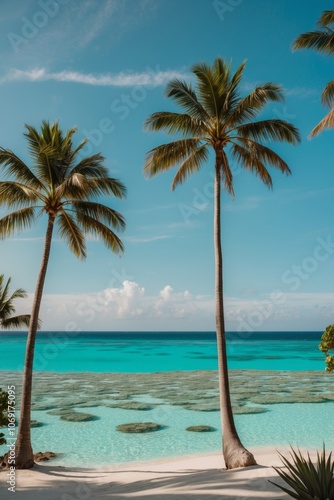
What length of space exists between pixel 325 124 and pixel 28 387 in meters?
12.5

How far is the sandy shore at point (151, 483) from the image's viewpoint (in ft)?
28.9

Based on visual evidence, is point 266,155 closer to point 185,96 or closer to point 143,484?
point 185,96

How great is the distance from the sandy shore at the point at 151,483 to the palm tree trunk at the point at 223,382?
20.3 inches

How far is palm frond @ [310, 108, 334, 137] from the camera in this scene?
43.2 feet

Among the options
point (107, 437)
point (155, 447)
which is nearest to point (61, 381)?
point (107, 437)

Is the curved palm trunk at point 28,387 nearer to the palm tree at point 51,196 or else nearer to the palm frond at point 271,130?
the palm tree at point 51,196

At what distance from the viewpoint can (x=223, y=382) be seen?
1197 centimetres

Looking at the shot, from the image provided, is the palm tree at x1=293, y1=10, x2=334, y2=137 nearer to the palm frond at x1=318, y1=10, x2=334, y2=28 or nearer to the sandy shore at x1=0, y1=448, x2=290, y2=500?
the palm frond at x1=318, y1=10, x2=334, y2=28

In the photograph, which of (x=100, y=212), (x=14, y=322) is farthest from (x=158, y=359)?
(x=100, y=212)

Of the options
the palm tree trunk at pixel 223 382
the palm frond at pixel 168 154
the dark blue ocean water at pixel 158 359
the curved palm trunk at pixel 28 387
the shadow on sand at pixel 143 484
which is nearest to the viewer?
the shadow on sand at pixel 143 484

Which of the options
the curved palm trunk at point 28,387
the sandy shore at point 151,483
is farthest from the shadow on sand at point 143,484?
the curved palm trunk at point 28,387

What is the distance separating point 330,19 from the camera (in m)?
13.2

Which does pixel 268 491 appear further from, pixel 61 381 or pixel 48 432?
pixel 61 381

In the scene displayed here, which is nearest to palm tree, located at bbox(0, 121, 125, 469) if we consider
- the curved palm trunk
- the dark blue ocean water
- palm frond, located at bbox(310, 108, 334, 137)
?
the curved palm trunk
